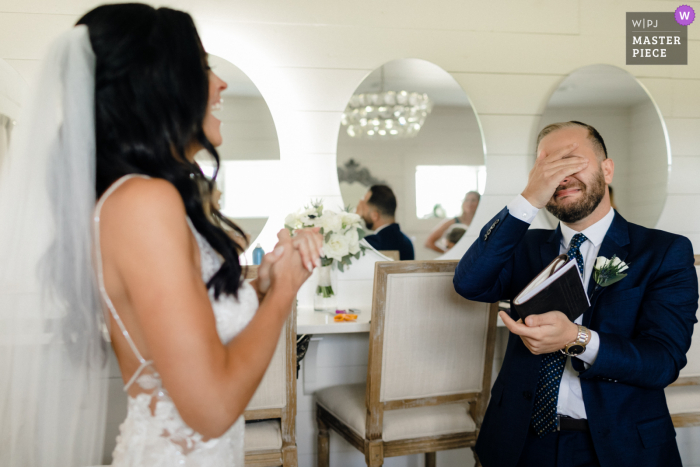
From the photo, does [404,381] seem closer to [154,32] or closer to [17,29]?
[154,32]

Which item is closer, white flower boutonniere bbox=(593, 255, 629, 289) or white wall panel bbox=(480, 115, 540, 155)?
white flower boutonniere bbox=(593, 255, 629, 289)

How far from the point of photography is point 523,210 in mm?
1548

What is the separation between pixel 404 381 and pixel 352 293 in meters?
0.95

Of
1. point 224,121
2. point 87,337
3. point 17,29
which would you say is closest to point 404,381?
point 87,337

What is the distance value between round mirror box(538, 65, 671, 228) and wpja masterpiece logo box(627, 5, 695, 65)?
0.60 feet

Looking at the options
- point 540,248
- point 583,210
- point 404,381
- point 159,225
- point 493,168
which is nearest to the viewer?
point 159,225

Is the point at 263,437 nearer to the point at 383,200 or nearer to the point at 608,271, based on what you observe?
the point at 608,271

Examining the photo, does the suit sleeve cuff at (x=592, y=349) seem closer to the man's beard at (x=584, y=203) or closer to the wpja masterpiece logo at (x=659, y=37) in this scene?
the man's beard at (x=584, y=203)

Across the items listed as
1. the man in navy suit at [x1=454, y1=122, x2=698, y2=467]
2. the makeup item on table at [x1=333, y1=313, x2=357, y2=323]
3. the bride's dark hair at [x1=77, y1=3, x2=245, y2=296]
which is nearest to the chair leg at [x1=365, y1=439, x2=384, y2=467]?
the man in navy suit at [x1=454, y1=122, x2=698, y2=467]

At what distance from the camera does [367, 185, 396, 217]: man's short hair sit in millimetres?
2938

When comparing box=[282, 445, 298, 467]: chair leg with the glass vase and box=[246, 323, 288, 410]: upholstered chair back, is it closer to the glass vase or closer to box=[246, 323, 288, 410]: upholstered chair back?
box=[246, 323, 288, 410]: upholstered chair back

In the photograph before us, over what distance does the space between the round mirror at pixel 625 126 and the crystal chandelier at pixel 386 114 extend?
0.71m

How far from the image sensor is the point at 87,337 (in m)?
0.96

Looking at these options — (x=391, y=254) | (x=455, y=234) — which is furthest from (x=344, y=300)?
(x=455, y=234)
